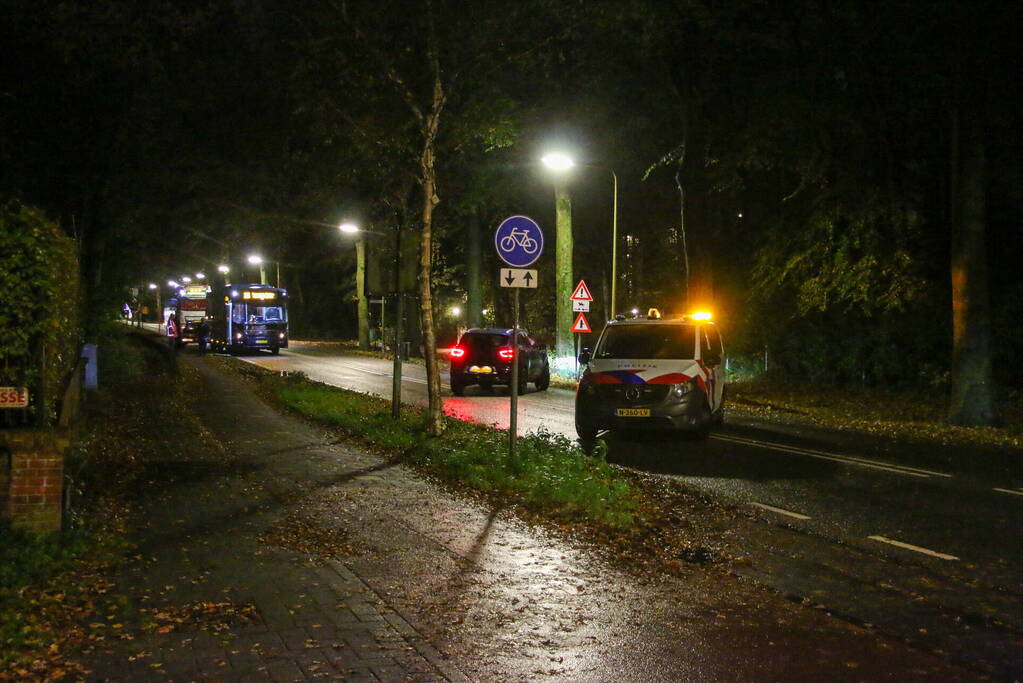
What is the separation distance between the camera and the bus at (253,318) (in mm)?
49156

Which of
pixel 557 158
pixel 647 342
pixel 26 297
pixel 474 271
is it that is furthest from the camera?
pixel 474 271

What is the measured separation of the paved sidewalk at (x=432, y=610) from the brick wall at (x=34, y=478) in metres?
0.84

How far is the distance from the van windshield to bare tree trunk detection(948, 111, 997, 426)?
6.61 m

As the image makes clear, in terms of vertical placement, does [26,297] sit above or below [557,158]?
below

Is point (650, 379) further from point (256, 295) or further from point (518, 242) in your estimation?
point (256, 295)

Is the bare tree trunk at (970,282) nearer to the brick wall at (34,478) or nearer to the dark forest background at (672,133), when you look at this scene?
the dark forest background at (672,133)

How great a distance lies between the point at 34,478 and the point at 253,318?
42454 millimetres

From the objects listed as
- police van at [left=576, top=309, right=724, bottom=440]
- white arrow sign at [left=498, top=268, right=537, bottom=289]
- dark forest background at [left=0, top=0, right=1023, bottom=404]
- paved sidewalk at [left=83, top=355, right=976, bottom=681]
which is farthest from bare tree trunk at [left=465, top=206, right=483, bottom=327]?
paved sidewalk at [left=83, top=355, right=976, bottom=681]

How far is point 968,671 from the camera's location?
5.64 m

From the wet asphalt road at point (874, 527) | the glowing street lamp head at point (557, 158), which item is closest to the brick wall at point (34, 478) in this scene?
the wet asphalt road at point (874, 527)

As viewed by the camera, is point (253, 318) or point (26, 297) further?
point (253, 318)

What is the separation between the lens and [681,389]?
588 inches

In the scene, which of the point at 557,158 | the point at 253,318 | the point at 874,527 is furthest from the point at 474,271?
the point at 874,527

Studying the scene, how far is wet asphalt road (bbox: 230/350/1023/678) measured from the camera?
671 centimetres
